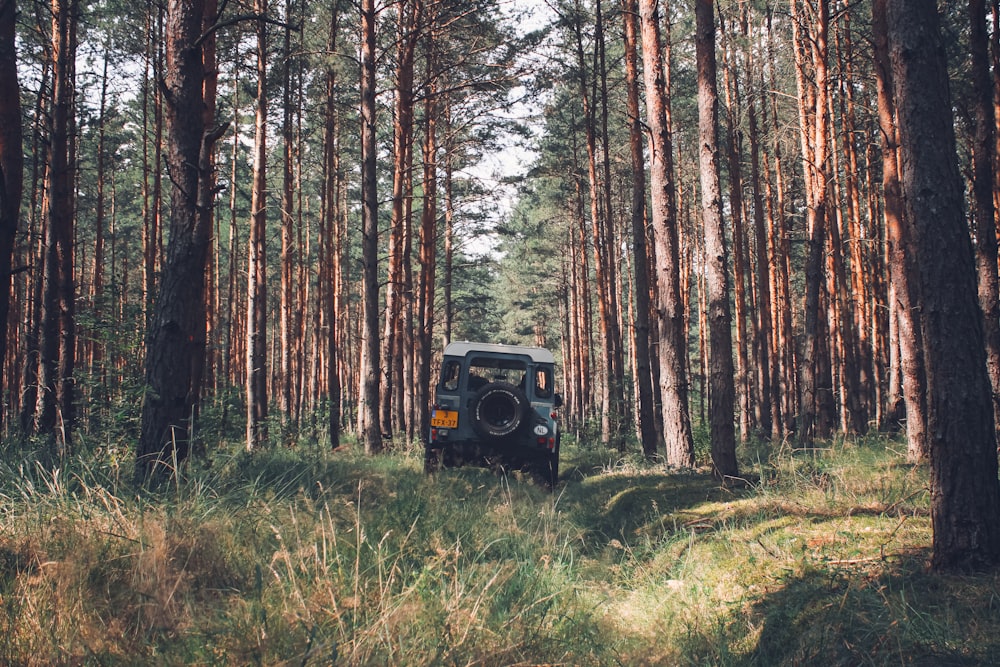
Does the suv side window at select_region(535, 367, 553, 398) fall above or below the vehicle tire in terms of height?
above

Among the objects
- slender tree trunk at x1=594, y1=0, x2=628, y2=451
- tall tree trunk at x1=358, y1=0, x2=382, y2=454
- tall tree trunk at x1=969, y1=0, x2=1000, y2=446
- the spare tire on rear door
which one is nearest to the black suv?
the spare tire on rear door

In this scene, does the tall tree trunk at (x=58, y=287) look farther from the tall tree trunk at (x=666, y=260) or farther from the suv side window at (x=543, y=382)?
the tall tree trunk at (x=666, y=260)

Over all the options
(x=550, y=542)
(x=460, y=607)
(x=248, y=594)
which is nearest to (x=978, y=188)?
(x=550, y=542)

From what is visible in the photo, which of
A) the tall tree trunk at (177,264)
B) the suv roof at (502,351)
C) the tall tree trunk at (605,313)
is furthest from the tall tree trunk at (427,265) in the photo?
the tall tree trunk at (177,264)

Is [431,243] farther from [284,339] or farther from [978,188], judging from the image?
[978,188]

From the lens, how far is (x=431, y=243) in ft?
61.3

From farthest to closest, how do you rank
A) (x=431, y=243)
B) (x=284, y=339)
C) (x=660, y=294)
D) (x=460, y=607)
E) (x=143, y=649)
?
(x=284, y=339) → (x=431, y=243) → (x=660, y=294) → (x=460, y=607) → (x=143, y=649)

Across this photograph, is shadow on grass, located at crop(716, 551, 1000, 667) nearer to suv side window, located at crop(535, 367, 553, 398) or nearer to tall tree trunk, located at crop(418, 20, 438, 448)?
suv side window, located at crop(535, 367, 553, 398)

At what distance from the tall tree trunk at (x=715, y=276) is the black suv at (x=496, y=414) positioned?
275 centimetres

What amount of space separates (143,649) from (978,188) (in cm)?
1096

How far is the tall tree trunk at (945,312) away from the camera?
408cm

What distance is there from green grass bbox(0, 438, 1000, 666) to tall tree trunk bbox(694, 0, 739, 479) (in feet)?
5.26

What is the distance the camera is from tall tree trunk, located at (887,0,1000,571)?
4082 millimetres

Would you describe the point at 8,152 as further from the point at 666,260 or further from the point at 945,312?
the point at 945,312
